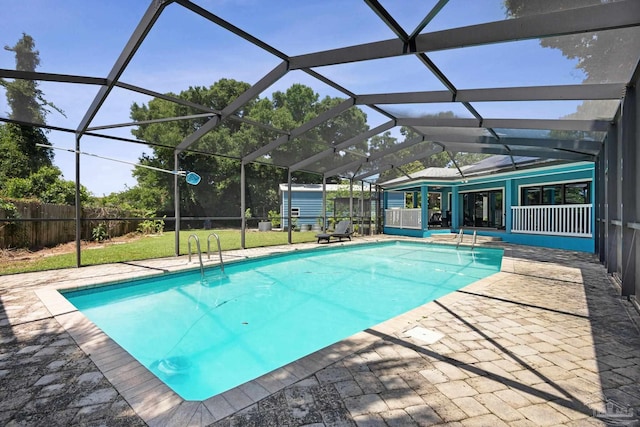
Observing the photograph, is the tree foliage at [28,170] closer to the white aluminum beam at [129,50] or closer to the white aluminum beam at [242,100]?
the white aluminum beam at [242,100]

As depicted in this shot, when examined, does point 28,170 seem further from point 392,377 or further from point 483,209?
point 483,209

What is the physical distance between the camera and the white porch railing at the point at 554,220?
9539 millimetres

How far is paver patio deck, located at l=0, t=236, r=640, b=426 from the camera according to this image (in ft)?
5.92

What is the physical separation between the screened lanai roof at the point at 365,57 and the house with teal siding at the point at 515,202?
11.9 ft

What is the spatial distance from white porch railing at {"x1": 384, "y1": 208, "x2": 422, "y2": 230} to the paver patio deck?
1052 centimetres

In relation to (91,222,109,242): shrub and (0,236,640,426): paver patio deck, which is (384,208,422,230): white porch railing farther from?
(91,222,109,242): shrub

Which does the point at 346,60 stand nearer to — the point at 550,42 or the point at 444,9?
the point at 444,9

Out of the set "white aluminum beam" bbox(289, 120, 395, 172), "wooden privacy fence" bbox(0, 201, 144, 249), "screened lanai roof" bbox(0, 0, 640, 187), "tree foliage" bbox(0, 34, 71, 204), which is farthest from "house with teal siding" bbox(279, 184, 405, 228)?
"screened lanai roof" bbox(0, 0, 640, 187)

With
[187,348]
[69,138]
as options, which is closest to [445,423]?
[187,348]

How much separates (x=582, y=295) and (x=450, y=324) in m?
2.59

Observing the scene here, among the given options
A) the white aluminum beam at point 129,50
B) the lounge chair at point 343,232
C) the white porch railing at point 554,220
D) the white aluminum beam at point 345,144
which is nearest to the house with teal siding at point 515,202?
the white porch railing at point 554,220

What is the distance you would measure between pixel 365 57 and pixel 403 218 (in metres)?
11.4

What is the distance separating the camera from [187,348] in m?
3.76

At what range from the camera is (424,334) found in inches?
120
